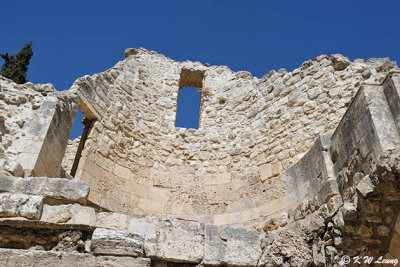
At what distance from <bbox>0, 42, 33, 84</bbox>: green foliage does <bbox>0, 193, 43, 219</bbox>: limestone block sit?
948 centimetres

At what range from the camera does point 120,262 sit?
3465 mm

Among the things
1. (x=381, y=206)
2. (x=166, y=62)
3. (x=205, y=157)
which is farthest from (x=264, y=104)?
(x=381, y=206)

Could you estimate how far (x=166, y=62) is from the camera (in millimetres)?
11000

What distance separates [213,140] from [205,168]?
0.87 meters

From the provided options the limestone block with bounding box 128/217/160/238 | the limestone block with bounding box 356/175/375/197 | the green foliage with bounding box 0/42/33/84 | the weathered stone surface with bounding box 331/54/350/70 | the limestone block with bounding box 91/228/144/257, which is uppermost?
the green foliage with bounding box 0/42/33/84

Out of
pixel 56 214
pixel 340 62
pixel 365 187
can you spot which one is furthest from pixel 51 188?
pixel 340 62

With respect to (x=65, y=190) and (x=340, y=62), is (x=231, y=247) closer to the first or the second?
(x=65, y=190)

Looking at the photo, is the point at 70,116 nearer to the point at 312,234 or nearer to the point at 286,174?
the point at 286,174

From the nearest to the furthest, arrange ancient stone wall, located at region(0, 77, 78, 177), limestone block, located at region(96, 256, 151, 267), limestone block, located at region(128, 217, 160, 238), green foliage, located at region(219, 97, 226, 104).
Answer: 1. limestone block, located at region(96, 256, 151, 267)
2. limestone block, located at region(128, 217, 160, 238)
3. ancient stone wall, located at region(0, 77, 78, 177)
4. green foliage, located at region(219, 97, 226, 104)

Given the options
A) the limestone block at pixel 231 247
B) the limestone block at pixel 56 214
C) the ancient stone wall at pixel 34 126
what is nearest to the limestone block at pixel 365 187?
the limestone block at pixel 231 247

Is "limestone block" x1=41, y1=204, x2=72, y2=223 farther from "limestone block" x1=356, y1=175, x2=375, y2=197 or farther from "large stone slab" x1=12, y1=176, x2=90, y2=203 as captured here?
"limestone block" x1=356, y1=175, x2=375, y2=197

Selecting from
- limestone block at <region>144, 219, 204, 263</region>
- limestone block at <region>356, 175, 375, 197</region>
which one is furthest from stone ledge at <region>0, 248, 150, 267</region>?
limestone block at <region>356, 175, 375, 197</region>

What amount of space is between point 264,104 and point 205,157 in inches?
77.0

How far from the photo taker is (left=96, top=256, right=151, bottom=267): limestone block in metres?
3.43
